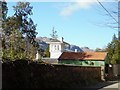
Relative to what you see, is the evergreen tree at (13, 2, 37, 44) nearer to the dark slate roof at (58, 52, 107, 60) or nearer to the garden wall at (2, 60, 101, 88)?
the dark slate roof at (58, 52, 107, 60)

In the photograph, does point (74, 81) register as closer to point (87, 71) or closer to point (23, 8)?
point (87, 71)

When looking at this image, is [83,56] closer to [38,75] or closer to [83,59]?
[83,59]

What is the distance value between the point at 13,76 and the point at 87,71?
2069 centimetres

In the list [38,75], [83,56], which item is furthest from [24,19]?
[38,75]

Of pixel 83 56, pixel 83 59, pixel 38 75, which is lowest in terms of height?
pixel 38 75

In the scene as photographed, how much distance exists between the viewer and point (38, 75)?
20094 millimetres

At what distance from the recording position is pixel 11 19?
58000mm

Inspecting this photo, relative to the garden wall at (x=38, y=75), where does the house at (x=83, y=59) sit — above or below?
above

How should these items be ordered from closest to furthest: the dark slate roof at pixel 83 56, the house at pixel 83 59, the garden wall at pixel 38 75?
the garden wall at pixel 38 75 → the house at pixel 83 59 → the dark slate roof at pixel 83 56

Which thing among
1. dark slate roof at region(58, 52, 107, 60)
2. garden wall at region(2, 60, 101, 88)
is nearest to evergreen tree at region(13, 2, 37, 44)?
dark slate roof at region(58, 52, 107, 60)

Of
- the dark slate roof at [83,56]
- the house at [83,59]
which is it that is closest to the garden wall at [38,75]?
the house at [83,59]

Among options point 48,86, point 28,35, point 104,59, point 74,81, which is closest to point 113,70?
point 104,59

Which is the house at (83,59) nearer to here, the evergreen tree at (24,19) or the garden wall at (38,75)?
the evergreen tree at (24,19)

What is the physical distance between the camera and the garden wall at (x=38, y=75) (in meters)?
16.0
